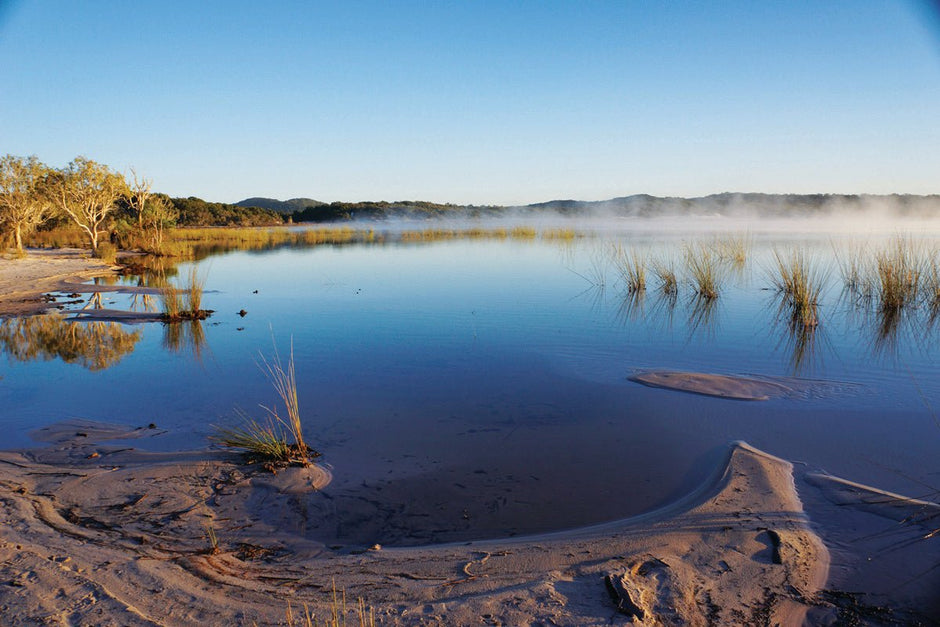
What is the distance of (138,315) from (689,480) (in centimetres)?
1028

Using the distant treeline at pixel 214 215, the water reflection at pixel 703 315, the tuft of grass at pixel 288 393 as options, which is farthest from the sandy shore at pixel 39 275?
the distant treeline at pixel 214 215

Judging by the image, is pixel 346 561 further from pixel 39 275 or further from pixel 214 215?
pixel 214 215

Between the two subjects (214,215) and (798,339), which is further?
(214,215)

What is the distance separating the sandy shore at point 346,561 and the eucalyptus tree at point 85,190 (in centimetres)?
2311

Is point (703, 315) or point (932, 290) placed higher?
point (932, 290)

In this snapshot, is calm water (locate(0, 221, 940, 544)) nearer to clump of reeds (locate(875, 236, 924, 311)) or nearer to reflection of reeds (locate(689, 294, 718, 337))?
reflection of reeds (locate(689, 294, 718, 337))

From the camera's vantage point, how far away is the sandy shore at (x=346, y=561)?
86.9 inches

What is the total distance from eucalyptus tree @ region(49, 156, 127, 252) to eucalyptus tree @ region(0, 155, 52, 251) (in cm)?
55

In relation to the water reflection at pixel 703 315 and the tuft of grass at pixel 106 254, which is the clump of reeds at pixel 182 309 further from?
the tuft of grass at pixel 106 254

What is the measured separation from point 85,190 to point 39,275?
894cm

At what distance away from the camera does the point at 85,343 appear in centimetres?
807

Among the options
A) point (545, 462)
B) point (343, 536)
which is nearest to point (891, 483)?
point (545, 462)

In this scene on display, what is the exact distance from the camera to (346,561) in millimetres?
2715

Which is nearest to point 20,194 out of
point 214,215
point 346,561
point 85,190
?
point 85,190
